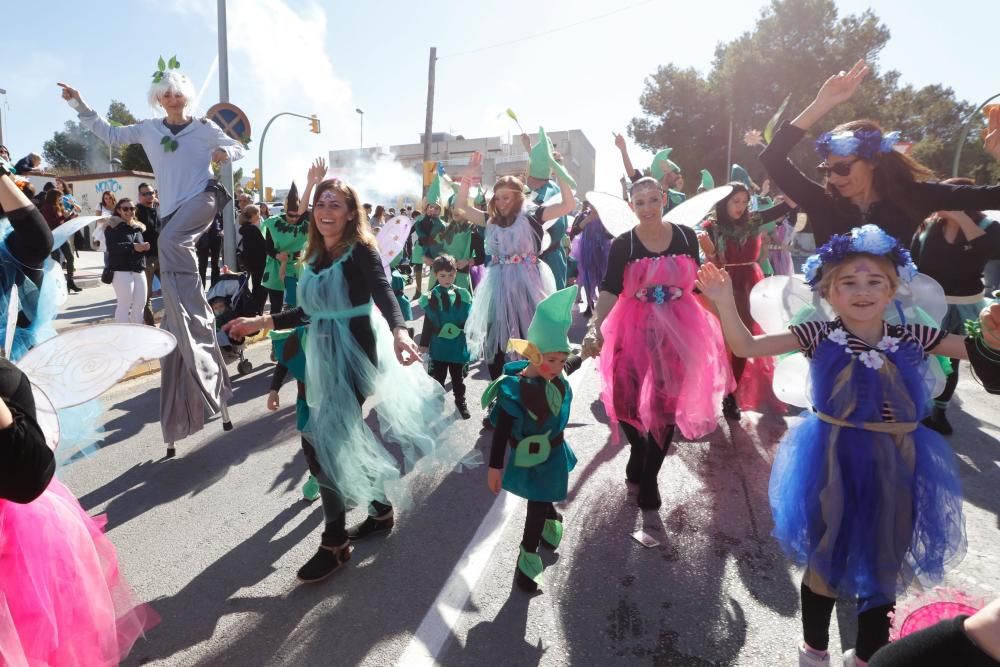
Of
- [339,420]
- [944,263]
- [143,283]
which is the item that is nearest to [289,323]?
[339,420]

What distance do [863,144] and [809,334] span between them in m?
1.13

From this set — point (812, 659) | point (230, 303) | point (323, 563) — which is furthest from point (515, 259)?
point (230, 303)

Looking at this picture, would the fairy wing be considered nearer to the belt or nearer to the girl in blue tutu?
the girl in blue tutu

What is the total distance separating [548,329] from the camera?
2.98 meters

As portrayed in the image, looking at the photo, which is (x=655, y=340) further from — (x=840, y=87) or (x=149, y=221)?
(x=149, y=221)

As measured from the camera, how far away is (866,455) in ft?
7.31

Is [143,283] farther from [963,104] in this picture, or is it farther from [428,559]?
[963,104]

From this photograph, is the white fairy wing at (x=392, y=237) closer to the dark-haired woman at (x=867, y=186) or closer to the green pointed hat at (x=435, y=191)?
the dark-haired woman at (x=867, y=186)

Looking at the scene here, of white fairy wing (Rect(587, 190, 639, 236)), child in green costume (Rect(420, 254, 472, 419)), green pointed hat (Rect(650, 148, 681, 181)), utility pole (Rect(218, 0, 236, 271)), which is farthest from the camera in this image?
utility pole (Rect(218, 0, 236, 271))

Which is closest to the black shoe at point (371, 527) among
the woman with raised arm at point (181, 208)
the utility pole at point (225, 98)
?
the woman with raised arm at point (181, 208)

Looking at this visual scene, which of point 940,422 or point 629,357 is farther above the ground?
point 629,357

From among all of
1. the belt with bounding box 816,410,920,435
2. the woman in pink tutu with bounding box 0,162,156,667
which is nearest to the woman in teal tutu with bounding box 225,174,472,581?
the woman in pink tutu with bounding box 0,162,156,667

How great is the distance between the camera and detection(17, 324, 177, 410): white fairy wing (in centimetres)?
189

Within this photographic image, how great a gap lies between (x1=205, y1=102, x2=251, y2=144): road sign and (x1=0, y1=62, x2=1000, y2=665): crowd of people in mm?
3636
